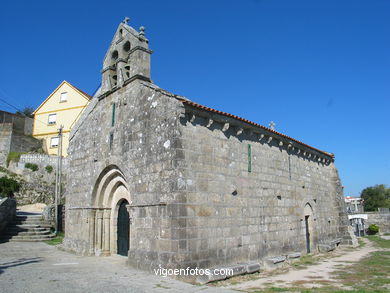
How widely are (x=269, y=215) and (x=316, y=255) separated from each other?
3.76m

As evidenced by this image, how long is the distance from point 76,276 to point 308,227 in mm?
9673

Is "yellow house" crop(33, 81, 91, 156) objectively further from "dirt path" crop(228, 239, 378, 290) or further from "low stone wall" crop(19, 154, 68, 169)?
"dirt path" crop(228, 239, 378, 290)

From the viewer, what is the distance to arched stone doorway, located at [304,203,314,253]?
13.1m

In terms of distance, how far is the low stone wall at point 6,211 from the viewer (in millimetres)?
13833

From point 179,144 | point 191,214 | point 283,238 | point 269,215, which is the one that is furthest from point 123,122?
point 283,238

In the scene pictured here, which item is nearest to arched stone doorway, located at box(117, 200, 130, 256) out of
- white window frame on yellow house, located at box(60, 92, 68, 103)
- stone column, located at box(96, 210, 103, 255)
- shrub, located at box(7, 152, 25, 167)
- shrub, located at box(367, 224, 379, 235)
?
stone column, located at box(96, 210, 103, 255)

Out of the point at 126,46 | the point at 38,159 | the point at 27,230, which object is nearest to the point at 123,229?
the point at 126,46

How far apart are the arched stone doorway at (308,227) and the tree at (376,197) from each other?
43.9 m

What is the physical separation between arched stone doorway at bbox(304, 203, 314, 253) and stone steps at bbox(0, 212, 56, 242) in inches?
447

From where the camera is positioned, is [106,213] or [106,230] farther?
[106,213]

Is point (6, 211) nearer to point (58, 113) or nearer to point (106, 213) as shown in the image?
point (106, 213)

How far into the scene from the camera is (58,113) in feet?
102
